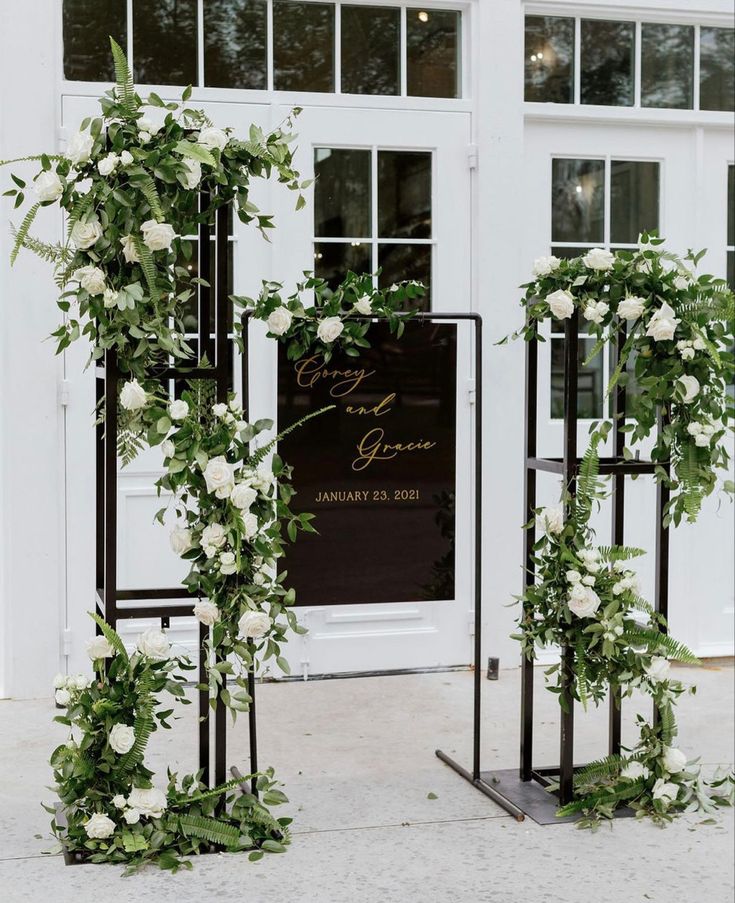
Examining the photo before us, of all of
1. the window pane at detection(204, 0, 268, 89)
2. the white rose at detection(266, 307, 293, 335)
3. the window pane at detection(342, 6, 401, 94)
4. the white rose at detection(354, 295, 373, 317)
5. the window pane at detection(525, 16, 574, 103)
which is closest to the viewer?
the white rose at detection(266, 307, 293, 335)

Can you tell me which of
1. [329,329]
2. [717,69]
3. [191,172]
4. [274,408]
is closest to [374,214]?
[274,408]

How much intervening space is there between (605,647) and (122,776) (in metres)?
1.38

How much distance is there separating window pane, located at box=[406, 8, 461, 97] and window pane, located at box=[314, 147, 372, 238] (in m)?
0.38

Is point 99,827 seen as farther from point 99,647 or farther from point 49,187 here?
point 49,187

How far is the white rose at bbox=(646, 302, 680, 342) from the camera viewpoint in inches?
135

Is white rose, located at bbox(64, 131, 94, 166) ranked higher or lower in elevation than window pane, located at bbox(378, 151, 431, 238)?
lower

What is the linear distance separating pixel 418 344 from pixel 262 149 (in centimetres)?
98

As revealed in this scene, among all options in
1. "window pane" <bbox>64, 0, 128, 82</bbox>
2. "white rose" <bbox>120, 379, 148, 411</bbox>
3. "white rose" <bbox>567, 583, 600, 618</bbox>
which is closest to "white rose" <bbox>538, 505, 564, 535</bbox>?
"white rose" <bbox>567, 583, 600, 618</bbox>

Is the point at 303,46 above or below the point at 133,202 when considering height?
above

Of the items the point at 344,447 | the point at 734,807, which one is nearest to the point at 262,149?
the point at 344,447

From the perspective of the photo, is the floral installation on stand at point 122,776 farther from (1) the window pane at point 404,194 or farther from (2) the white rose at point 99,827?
(1) the window pane at point 404,194

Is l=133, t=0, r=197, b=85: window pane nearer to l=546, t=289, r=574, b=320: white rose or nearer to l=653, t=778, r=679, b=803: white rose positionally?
l=546, t=289, r=574, b=320: white rose

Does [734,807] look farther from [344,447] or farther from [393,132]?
[393,132]

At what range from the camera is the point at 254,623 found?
3.11 metres
